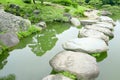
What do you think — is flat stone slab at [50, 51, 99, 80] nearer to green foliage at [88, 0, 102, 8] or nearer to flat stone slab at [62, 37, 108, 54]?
flat stone slab at [62, 37, 108, 54]

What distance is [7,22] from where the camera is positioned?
15.9 metres

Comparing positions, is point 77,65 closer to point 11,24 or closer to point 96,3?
point 11,24

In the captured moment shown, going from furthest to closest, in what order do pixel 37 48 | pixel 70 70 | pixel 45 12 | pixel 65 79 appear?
1. pixel 45 12
2. pixel 37 48
3. pixel 70 70
4. pixel 65 79

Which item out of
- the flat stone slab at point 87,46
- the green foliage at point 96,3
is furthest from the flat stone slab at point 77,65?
the green foliage at point 96,3

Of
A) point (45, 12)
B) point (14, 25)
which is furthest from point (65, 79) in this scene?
point (45, 12)

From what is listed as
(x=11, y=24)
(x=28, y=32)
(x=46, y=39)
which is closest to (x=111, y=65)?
(x=46, y=39)

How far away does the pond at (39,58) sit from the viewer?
10387mm

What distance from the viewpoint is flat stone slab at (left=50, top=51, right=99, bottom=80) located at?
9.49 m

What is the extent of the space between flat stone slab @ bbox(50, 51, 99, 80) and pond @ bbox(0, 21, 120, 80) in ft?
1.60

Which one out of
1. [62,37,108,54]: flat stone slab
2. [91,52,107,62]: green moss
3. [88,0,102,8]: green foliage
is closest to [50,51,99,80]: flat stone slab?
[62,37,108,54]: flat stone slab

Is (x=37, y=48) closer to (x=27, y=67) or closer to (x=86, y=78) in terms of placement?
(x=27, y=67)

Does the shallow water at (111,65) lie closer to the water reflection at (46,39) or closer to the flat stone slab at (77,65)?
the flat stone slab at (77,65)

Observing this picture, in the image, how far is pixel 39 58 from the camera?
40.9 feet

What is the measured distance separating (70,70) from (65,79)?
0.80 metres
